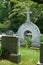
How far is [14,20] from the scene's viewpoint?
30.6m

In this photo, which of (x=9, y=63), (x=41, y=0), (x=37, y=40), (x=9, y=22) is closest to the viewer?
(x=41, y=0)

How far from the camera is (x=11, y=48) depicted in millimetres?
9141

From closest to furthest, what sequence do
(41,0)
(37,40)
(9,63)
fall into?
1. (41,0)
2. (9,63)
3. (37,40)

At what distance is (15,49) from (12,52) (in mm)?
201

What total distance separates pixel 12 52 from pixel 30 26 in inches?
353

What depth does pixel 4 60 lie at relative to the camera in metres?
9.02

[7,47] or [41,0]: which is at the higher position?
[41,0]

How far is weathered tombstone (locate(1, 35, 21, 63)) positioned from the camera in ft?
29.7

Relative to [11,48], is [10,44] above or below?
above

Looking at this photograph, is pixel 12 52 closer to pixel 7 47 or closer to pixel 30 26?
pixel 7 47

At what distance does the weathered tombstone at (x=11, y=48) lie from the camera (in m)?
9.05

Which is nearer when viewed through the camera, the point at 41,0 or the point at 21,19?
the point at 41,0

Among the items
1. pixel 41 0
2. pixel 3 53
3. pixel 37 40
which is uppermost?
pixel 41 0

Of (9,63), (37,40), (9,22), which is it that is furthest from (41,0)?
(9,22)
